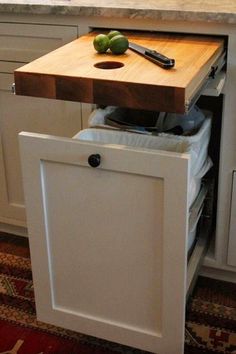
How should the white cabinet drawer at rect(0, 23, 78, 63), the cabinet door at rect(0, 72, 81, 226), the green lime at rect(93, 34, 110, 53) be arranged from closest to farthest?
the green lime at rect(93, 34, 110, 53) → the white cabinet drawer at rect(0, 23, 78, 63) → the cabinet door at rect(0, 72, 81, 226)

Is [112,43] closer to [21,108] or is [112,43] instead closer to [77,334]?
[21,108]

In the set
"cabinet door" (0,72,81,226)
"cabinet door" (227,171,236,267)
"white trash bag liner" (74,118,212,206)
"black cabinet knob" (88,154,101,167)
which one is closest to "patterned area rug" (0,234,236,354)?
"cabinet door" (227,171,236,267)

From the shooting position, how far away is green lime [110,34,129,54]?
1.24m

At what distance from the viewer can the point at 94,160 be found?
108 centimetres

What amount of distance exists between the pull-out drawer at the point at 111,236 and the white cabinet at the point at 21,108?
52cm

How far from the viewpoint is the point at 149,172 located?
1.06m

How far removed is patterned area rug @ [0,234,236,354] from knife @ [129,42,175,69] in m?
0.77

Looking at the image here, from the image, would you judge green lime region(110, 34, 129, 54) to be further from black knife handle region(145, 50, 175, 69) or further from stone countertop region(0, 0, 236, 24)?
stone countertop region(0, 0, 236, 24)

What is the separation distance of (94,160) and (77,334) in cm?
65

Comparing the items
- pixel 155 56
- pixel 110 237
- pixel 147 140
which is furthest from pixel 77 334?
pixel 155 56

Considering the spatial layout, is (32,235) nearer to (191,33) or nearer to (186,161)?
(186,161)

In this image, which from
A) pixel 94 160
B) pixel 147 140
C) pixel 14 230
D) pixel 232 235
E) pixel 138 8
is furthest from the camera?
pixel 14 230

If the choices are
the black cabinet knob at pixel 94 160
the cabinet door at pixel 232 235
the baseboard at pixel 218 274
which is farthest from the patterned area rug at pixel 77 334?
the black cabinet knob at pixel 94 160

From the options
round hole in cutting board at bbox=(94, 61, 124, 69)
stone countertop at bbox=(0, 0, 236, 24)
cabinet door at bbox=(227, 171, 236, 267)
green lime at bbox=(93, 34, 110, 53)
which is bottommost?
cabinet door at bbox=(227, 171, 236, 267)
